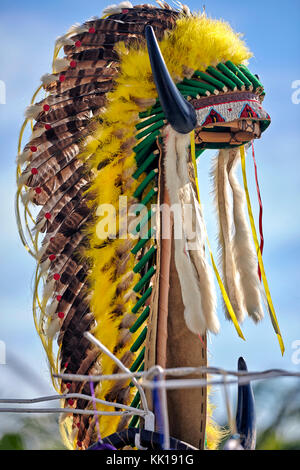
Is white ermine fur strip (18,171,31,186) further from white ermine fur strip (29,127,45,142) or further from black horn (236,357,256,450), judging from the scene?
black horn (236,357,256,450)

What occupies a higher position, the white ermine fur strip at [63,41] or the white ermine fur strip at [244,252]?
the white ermine fur strip at [63,41]

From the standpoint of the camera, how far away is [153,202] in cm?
257

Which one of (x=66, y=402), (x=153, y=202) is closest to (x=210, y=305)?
(x=153, y=202)

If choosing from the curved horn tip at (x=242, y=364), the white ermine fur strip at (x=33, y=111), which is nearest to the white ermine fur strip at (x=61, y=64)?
the white ermine fur strip at (x=33, y=111)

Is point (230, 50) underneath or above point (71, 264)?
above

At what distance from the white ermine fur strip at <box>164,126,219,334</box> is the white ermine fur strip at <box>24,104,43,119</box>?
2.25 feet

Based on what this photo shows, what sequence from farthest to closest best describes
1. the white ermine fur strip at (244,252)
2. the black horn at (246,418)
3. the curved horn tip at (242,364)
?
the white ermine fur strip at (244,252) → the curved horn tip at (242,364) → the black horn at (246,418)

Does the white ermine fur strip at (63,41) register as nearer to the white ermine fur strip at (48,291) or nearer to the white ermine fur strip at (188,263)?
the white ermine fur strip at (188,263)

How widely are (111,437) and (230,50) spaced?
150 cm

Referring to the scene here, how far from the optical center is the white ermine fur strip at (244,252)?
2516mm

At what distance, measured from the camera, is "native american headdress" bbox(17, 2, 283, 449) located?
2396mm

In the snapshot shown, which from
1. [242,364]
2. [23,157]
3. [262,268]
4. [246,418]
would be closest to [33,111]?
[23,157]

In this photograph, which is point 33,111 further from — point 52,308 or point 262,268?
point 262,268
